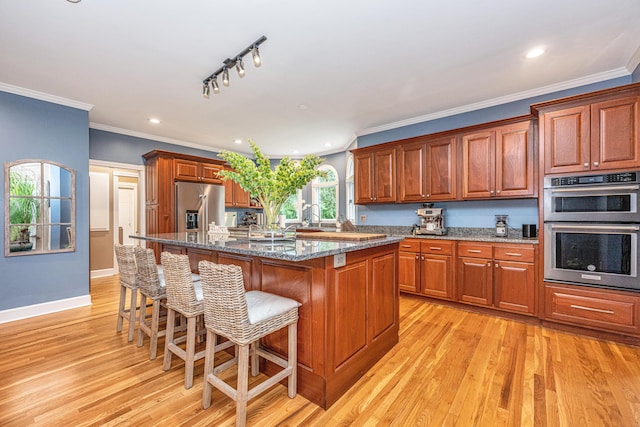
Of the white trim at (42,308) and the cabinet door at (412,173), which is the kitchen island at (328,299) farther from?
the white trim at (42,308)

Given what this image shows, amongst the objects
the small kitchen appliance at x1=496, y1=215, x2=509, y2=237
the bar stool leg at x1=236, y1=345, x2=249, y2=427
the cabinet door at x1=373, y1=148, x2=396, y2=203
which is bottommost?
the bar stool leg at x1=236, y1=345, x2=249, y2=427

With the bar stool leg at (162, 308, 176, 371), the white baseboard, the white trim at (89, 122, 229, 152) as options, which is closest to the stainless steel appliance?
the bar stool leg at (162, 308, 176, 371)

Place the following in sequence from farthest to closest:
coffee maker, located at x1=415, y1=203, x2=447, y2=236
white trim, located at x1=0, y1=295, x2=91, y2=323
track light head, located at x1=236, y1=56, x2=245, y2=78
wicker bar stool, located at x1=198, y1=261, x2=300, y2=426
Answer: coffee maker, located at x1=415, y1=203, x2=447, y2=236, white trim, located at x1=0, y1=295, x2=91, y2=323, track light head, located at x1=236, y1=56, x2=245, y2=78, wicker bar stool, located at x1=198, y1=261, x2=300, y2=426

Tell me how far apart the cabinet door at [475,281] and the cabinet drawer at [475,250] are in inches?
2.0

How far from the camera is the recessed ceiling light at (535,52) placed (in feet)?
8.22

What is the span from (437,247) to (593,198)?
5.11 ft

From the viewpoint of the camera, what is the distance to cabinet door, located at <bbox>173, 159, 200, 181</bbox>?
493 centimetres

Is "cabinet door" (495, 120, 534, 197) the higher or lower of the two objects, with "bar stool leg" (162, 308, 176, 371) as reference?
higher

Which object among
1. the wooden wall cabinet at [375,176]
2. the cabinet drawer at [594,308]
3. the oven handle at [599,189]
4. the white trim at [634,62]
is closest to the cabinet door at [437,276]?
the cabinet drawer at [594,308]

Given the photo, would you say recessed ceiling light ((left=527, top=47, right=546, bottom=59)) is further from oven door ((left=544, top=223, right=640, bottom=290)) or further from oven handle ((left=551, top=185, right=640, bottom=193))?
oven door ((left=544, top=223, right=640, bottom=290))

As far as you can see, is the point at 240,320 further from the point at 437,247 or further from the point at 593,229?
the point at 593,229

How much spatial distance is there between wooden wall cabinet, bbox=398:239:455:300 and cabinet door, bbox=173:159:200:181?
3.91 meters

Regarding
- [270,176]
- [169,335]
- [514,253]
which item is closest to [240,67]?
[270,176]

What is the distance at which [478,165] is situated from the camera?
3516mm
